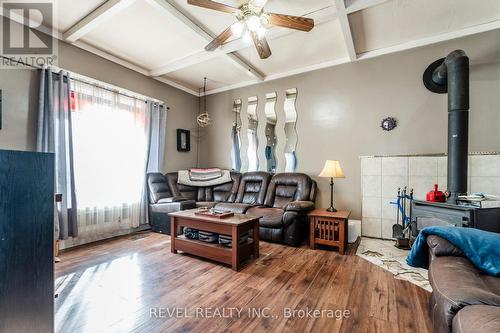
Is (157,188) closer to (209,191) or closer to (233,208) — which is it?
(209,191)

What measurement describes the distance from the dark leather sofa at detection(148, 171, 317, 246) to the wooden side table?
207 millimetres

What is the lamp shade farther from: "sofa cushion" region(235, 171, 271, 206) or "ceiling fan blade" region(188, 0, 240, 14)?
"ceiling fan blade" region(188, 0, 240, 14)

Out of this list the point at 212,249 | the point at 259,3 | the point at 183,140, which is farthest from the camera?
the point at 183,140

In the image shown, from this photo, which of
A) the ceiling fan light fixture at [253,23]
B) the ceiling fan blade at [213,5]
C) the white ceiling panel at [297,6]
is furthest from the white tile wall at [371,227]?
the ceiling fan blade at [213,5]

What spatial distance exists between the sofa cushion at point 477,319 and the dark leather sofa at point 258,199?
2148 mm

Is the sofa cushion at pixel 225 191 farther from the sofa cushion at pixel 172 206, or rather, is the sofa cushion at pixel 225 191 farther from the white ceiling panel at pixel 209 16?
the white ceiling panel at pixel 209 16

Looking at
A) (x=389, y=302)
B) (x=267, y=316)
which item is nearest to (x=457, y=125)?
(x=389, y=302)

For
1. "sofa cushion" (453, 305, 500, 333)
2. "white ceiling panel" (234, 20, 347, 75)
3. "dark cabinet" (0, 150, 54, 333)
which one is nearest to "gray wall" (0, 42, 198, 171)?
"white ceiling panel" (234, 20, 347, 75)

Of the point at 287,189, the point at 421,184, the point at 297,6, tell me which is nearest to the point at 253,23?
the point at 297,6

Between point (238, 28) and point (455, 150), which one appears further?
point (455, 150)

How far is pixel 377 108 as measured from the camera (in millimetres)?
3467

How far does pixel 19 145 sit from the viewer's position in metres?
2.63

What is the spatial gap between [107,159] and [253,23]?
284 cm

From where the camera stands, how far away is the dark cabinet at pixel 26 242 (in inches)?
33.2
